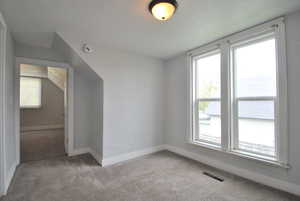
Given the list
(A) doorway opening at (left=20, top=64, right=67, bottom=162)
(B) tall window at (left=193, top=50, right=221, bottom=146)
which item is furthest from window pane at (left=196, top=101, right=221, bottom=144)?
(A) doorway opening at (left=20, top=64, right=67, bottom=162)

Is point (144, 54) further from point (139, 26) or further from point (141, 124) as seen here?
point (141, 124)

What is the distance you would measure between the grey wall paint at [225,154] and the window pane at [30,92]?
19.3ft

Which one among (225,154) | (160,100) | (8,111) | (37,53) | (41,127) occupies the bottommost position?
(41,127)

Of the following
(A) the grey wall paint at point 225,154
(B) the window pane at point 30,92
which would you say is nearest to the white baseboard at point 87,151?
(A) the grey wall paint at point 225,154

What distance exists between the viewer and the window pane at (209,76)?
2973 mm

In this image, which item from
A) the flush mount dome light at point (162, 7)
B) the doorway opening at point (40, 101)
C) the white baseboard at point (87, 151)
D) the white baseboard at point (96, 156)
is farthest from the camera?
the doorway opening at point (40, 101)

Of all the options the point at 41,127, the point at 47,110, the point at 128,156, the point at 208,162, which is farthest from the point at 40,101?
the point at 208,162

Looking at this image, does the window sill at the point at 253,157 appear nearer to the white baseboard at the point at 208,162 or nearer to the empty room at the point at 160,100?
the empty room at the point at 160,100

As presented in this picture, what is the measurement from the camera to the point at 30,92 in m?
6.40

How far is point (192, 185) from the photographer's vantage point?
226 cm

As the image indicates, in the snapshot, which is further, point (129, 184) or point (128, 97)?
point (128, 97)

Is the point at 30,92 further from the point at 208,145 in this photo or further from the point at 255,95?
the point at 255,95

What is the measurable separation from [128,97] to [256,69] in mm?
2466

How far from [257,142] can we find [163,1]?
99.3 inches
